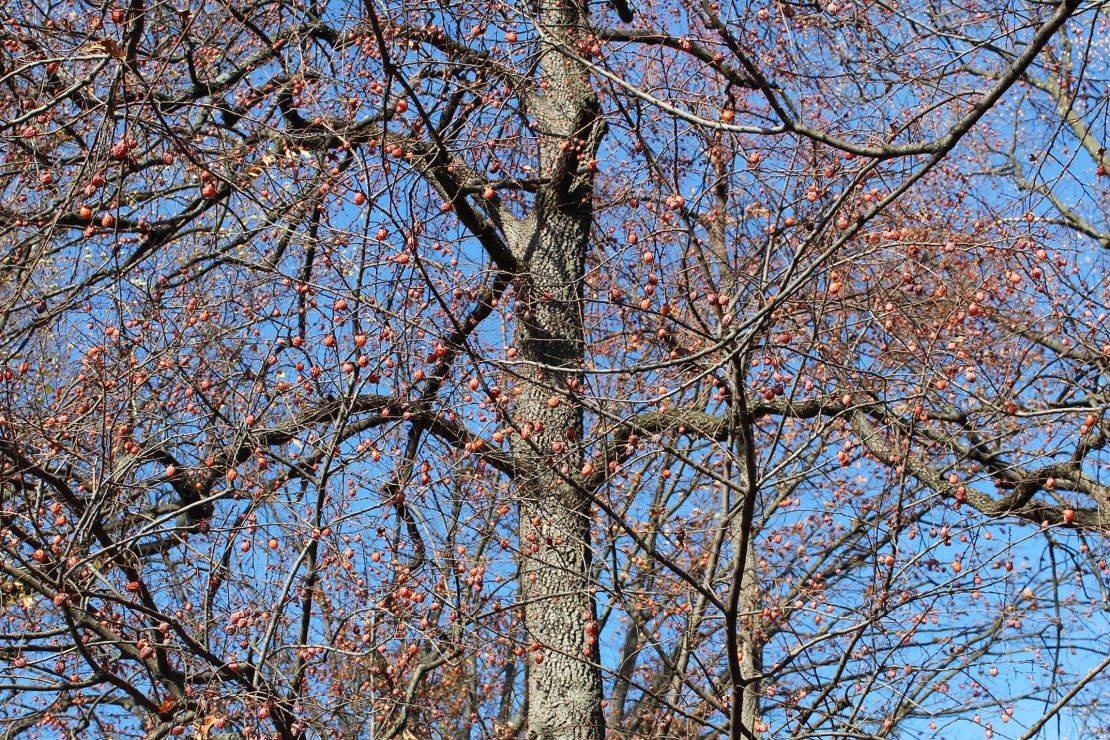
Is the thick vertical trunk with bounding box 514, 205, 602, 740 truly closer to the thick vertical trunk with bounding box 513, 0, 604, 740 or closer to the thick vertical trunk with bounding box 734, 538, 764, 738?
the thick vertical trunk with bounding box 513, 0, 604, 740

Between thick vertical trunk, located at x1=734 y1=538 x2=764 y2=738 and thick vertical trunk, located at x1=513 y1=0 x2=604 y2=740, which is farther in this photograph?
thick vertical trunk, located at x1=734 y1=538 x2=764 y2=738

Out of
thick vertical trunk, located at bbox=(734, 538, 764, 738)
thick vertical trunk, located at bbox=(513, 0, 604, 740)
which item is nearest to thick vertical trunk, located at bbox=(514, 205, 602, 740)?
thick vertical trunk, located at bbox=(513, 0, 604, 740)

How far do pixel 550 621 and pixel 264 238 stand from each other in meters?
3.16

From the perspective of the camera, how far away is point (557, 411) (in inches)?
249

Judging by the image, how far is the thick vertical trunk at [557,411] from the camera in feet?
18.0

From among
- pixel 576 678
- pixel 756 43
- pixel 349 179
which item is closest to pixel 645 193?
pixel 349 179

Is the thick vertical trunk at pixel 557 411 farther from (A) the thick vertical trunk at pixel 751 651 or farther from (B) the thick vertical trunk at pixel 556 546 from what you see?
(A) the thick vertical trunk at pixel 751 651

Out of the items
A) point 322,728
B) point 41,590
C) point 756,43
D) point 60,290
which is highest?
point 756,43

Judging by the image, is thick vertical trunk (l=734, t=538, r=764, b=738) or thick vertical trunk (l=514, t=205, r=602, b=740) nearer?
thick vertical trunk (l=514, t=205, r=602, b=740)

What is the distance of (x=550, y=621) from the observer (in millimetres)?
5875

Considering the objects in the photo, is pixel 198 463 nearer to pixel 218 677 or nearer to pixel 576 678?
pixel 218 677

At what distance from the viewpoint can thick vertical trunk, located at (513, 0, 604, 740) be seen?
5.49 m

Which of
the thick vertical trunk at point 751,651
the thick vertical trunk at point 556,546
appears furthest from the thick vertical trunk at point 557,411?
the thick vertical trunk at point 751,651

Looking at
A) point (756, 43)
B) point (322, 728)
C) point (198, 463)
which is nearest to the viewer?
point (322, 728)
